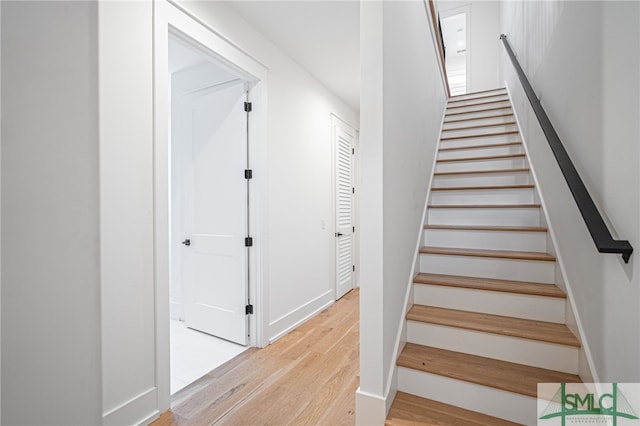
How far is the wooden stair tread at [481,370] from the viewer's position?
139 cm

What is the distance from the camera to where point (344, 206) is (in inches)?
169

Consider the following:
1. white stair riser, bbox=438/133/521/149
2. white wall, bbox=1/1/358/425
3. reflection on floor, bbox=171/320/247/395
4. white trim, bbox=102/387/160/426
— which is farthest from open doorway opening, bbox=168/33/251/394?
white stair riser, bbox=438/133/521/149

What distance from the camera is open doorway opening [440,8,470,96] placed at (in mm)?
5465

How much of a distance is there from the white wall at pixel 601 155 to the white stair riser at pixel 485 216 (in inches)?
10.5

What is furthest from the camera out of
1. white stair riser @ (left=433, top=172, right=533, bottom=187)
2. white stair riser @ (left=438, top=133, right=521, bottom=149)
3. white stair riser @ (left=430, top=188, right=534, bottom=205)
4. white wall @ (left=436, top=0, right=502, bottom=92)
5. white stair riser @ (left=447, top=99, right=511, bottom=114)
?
white wall @ (left=436, top=0, right=502, bottom=92)

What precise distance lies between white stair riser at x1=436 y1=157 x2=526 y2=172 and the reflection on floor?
8.35 ft

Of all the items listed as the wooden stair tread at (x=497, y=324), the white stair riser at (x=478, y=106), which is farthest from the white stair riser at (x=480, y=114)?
the wooden stair tread at (x=497, y=324)

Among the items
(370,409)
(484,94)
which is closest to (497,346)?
(370,409)

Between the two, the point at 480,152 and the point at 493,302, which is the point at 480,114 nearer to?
the point at 480,152

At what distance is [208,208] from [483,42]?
5.54m

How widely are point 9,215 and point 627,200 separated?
2343mm

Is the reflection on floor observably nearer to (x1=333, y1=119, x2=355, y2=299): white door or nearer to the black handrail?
(x1=333, y1=119, x2=355, y2=299): white door

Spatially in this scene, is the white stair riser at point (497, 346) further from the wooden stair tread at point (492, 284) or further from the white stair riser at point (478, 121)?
the white stair riser at point (478, 121)

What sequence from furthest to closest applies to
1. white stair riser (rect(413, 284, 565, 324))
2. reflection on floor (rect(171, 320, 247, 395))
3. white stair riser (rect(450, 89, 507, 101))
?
white stair riser (rect(450, 89, 507, 101)) → reflection on floor (rect(171, 320, 247, 395)) → white stair riser (rect(413, 284, 565, 324))
